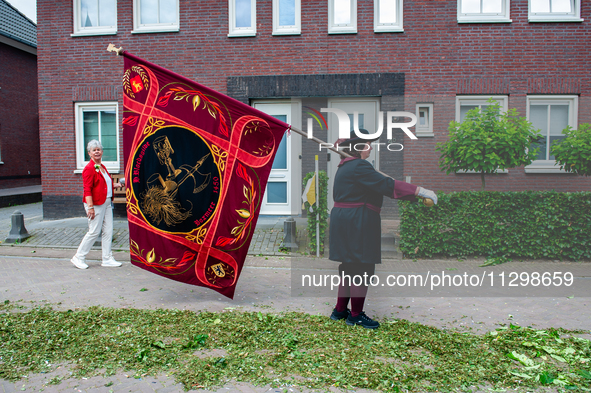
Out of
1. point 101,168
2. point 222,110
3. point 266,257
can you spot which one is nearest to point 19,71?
point 101,168

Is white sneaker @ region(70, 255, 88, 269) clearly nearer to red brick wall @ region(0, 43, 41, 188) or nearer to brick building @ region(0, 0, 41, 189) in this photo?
brick building @ region(0, 0, 41, 189)

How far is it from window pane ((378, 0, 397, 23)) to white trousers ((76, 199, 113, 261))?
7263 millimetres

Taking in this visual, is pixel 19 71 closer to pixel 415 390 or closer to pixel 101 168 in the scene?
pixel 101 168

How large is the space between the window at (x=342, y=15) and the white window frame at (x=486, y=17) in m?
2.39

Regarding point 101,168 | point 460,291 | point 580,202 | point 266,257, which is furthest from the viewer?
point 266,257

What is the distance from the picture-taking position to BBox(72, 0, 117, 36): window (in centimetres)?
1066

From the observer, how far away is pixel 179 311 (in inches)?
183

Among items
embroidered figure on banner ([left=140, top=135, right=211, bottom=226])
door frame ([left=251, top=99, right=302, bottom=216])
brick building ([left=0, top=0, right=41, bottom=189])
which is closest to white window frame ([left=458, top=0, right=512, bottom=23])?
door frame ([left=251, top=99, right=302, bottom=216])

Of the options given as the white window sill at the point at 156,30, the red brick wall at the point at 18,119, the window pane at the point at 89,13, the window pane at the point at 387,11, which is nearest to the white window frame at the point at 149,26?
the white window sill at the point at 156,30

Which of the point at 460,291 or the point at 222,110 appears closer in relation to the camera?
the point at 222,110

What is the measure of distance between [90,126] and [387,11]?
25.6ft

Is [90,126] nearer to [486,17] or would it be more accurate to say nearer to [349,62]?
[349,62]

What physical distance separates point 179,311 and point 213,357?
4.22 ft

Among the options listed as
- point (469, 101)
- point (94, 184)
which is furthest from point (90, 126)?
point (469, 101)
